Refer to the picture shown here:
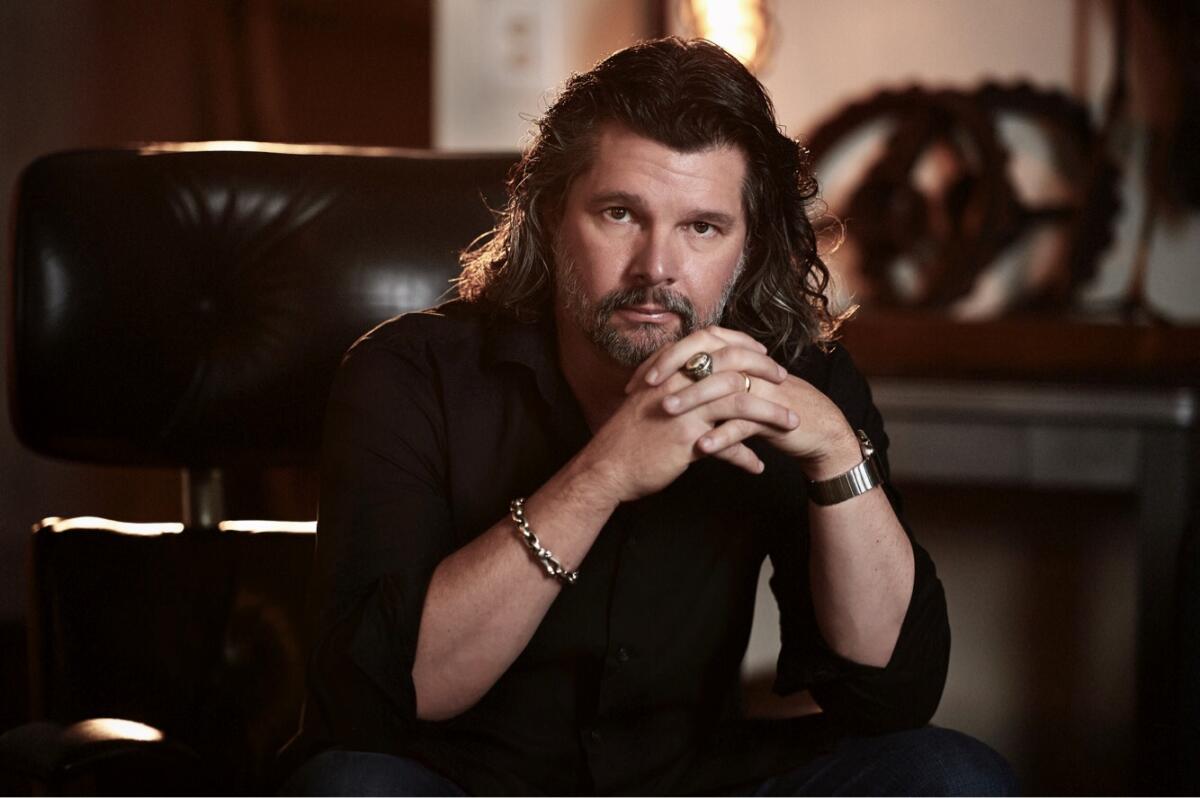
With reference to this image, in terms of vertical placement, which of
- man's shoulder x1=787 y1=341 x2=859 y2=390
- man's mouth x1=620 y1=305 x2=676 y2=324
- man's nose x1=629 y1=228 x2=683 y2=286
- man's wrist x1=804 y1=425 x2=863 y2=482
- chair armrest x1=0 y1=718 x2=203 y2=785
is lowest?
chair armrest x1=0 y1=718 x2=203 y2=785

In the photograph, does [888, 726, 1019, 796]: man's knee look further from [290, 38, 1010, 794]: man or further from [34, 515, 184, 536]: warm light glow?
[34, 515, 184, 536]: warm light glow

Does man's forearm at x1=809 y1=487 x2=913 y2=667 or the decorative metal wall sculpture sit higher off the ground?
the decorative metal wall sculpture

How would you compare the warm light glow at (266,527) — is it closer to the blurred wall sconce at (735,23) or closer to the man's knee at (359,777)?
the man's knee at (359,777)

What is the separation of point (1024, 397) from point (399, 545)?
4.27 feet

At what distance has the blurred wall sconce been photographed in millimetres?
2518

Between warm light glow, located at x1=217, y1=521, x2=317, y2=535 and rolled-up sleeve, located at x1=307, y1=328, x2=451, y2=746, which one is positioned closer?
rolled-up sleeve, located at x1=307, y1=328, x2=451, y2=746

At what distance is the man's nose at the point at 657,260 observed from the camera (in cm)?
126

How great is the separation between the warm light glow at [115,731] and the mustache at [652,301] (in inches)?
22.5

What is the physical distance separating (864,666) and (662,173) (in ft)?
1.69

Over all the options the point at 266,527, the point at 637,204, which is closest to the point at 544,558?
the point at 637,204

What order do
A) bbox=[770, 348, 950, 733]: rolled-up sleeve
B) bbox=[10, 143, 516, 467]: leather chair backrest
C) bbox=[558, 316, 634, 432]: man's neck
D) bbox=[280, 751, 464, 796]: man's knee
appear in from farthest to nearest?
bbox=[10, 143, 516, 467]: leather chair backrest, bbox=[558, 316, 634, 432]: man's neck, bbox=[770, 348, 950, 733]: rolled-up sleeve, bbox=[280, 751, 464, 796]: man's knee

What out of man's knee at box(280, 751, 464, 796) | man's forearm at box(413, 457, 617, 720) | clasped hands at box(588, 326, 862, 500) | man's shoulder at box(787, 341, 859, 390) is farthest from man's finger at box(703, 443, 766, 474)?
man's knee at box(280, 751, 464, 796)

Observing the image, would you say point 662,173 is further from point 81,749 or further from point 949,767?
point 81,749

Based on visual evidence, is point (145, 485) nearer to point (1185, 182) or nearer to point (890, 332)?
point (890, 332)
